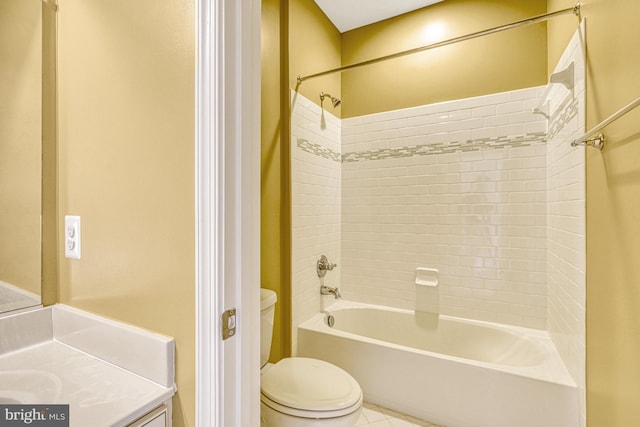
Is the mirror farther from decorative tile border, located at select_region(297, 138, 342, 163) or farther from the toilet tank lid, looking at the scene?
decorative tile border, located at select_region(297, 138, 342, 163)

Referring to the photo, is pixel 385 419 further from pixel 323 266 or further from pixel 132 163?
pixel 132 163

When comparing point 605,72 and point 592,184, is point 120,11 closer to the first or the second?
point 605,72

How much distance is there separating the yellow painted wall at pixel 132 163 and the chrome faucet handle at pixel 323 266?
4.98ft

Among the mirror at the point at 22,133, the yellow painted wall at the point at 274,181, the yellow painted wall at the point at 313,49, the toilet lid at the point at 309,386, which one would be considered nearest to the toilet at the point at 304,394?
the toilet lid at the point at 309,386

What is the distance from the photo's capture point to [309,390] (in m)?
1.34

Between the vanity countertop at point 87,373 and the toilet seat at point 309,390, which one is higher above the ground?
the vanity countertop at point 87,373

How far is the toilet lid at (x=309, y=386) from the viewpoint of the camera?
1.25m

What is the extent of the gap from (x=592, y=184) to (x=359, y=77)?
1.84 m

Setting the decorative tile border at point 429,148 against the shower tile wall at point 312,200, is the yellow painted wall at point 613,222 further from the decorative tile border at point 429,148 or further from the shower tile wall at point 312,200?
the shower tile wall at point 312,200

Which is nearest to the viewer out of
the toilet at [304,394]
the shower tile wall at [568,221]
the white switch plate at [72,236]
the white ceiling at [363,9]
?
the white switch plate at [72,236]

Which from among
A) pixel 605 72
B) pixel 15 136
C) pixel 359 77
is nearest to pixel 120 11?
pixel 15 136

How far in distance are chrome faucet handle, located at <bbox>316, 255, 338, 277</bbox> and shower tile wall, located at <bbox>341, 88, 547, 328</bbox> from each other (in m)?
0.33

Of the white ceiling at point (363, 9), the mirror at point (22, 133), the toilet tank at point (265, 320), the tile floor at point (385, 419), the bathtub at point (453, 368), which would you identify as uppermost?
the white ceiling at point (363, 9)

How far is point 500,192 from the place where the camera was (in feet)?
6.81
